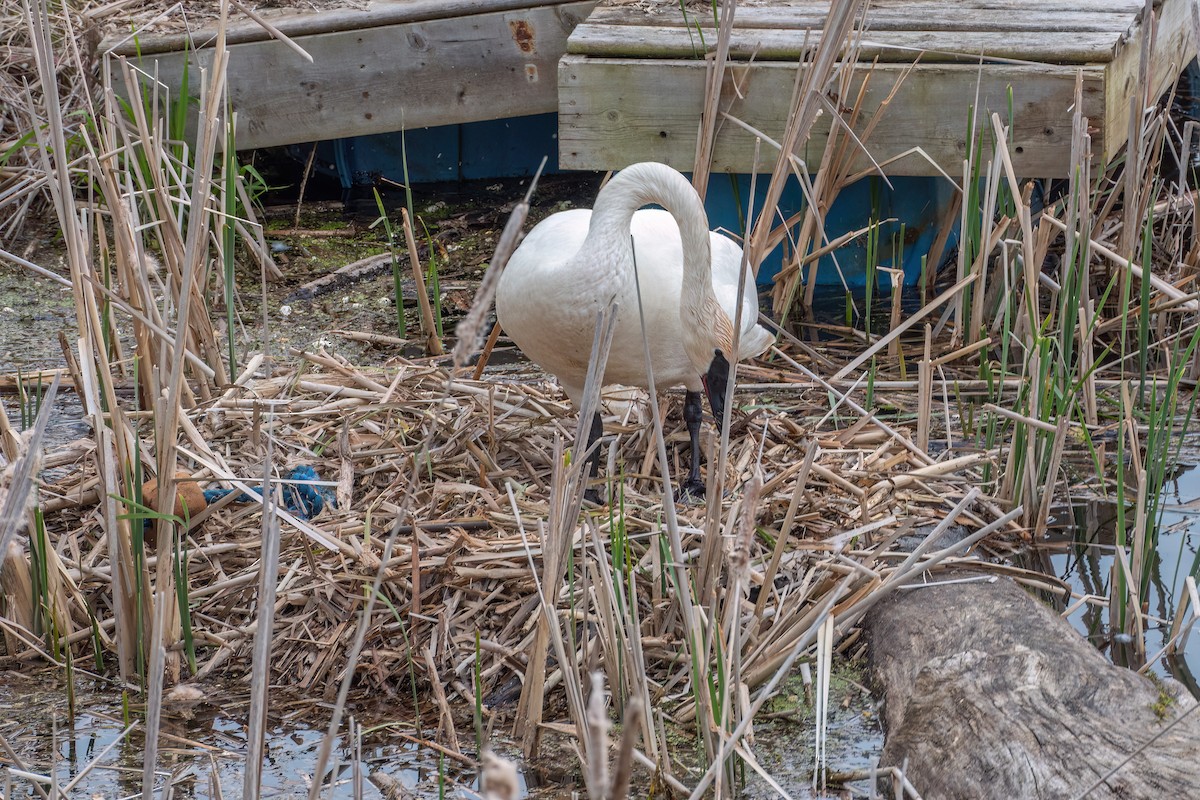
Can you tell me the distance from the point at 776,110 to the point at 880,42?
0.46 m

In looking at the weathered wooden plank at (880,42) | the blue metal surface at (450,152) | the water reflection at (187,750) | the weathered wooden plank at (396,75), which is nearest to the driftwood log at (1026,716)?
the water reflection at (187,750)

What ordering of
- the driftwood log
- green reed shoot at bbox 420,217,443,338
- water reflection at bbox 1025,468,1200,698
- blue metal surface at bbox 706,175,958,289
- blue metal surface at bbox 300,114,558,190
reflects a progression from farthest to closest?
blue metal surface at bbox 300,114,558,190
blue metal surface at bbox 706,175,958,289
green reed shoot at bbox 420,217,443,338
water reflection at bbox 1025,468,1200,698
the driftwood log

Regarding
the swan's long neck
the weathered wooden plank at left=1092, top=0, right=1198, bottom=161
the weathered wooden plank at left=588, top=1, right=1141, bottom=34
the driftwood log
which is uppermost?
the weathered wooden plank at left=588, top=1, right=1141, bottom=34

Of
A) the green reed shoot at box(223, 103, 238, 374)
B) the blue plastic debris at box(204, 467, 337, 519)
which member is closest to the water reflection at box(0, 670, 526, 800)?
the blue plastic debris at box(204, 467, 337, 519)

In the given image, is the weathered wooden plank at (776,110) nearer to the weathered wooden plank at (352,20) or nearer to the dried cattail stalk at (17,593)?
the weathered wooden plank at (352,20)

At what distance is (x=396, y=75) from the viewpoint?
19.2ft

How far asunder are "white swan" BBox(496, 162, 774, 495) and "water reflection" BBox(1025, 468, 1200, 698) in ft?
3.21

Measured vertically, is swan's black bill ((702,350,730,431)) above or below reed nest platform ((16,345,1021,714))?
above

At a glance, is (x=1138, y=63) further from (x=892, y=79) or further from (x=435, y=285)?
(x=435, y=285)

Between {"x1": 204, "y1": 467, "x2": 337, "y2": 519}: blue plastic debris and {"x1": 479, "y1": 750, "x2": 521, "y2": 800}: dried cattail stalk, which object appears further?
{"x1": 204, "y1": 467, "x2": 337, "y2": 519}: blue plastic debris

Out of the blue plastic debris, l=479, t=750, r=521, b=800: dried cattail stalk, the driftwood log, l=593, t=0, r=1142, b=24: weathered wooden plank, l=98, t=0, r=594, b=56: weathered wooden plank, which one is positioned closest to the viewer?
l=479, t=750, r=521, b=800: dried cattail stalk

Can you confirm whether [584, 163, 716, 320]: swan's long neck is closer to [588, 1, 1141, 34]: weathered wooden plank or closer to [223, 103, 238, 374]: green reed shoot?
[223, 103, 238, 374]: green reed shoot

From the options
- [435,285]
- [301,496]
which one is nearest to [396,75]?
[435,285]

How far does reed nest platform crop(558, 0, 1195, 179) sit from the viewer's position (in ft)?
15.8
